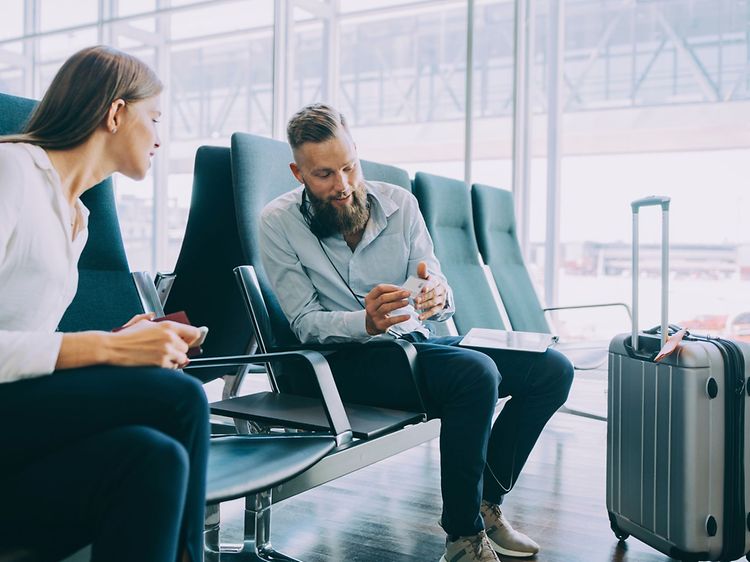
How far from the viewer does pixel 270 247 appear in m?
1.72

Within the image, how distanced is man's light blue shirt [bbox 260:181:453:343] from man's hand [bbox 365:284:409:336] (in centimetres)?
6

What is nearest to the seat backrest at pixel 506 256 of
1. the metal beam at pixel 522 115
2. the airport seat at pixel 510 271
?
the airport seat at pixel 510 271

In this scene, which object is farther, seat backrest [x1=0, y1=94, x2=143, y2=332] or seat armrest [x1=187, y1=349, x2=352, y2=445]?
seat backrest [x1=0, y1=94, x2=143, y2=332]

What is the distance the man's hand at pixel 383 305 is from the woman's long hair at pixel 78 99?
2.17 feet

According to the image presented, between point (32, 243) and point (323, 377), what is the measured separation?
56 cm

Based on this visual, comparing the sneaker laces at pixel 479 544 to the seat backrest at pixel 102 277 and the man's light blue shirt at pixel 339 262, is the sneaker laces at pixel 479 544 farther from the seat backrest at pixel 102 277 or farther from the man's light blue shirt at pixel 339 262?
the seat backrest at pixel 102 277

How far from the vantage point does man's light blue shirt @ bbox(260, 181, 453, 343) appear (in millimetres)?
1659

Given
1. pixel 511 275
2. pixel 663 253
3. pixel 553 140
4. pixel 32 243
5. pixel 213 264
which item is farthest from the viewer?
pixel 553 140

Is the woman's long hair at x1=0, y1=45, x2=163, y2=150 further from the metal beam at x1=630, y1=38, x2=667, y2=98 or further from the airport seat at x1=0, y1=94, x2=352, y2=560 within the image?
the metal beam at x1=630, y1=38, x2=667, y2=98

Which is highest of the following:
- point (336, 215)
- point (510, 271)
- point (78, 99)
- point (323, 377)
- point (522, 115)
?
point (522, 115)

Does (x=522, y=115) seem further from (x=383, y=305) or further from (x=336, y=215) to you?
(x=383, y=305)

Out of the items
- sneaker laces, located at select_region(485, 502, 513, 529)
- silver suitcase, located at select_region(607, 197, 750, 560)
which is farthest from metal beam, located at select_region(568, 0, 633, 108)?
sneaker laces, located at select_region(485, 502, 513, 529)

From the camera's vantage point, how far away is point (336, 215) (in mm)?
1772

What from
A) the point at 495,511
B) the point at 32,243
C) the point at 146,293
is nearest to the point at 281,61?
the point at 146,293
